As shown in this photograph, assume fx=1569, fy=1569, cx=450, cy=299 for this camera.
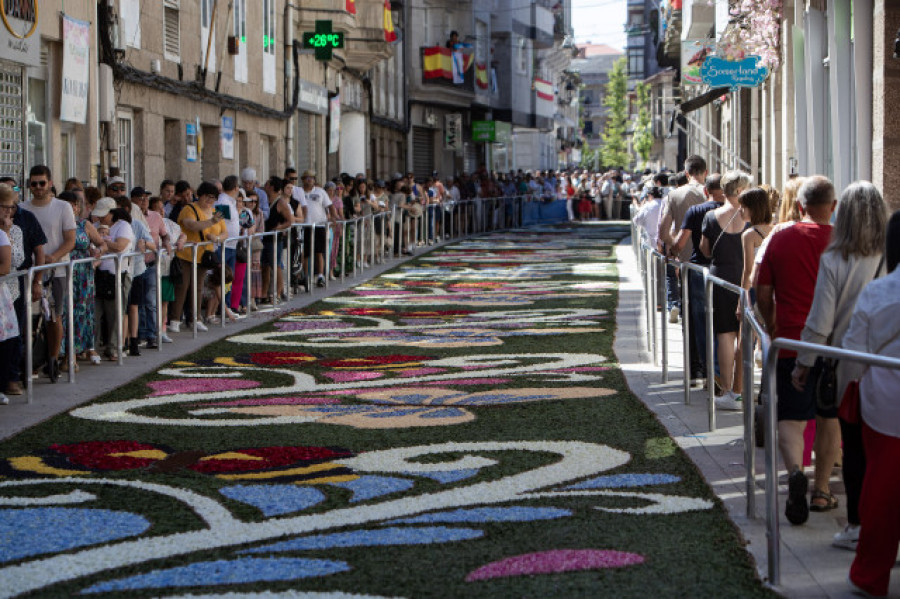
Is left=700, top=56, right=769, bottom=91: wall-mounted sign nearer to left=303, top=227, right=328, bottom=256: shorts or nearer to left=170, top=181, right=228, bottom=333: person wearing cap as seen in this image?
left=170, top=181, right=228, bottom=333: person wearing cap

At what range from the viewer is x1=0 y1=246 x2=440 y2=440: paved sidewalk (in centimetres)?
1092

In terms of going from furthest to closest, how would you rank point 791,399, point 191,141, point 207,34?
point 207,34
point 191,141
point 791,399

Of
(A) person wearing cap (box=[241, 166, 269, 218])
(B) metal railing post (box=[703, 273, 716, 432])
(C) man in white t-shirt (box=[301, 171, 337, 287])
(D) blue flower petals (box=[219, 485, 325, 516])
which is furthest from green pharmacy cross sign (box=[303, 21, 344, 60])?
(D) blue flower petals (box=[219, 485, 325, 516])

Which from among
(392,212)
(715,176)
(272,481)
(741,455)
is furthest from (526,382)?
(392,212)

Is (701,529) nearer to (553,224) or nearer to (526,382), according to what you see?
(526,382)

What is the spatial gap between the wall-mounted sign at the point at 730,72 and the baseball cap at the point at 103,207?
27.2ft

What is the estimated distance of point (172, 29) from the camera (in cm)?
2523

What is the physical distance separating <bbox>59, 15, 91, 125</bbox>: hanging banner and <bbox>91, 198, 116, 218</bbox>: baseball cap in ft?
15.8

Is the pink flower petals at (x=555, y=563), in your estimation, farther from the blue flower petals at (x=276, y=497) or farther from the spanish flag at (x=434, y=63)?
the spanish flag at (x=434, y=63)

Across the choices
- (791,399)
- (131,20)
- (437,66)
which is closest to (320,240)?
(131,20)

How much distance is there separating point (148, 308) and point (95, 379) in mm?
2558

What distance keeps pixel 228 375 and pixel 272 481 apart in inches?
203

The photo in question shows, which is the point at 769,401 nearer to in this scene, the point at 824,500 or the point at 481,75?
the point at 824,500

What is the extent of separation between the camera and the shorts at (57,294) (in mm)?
12836
